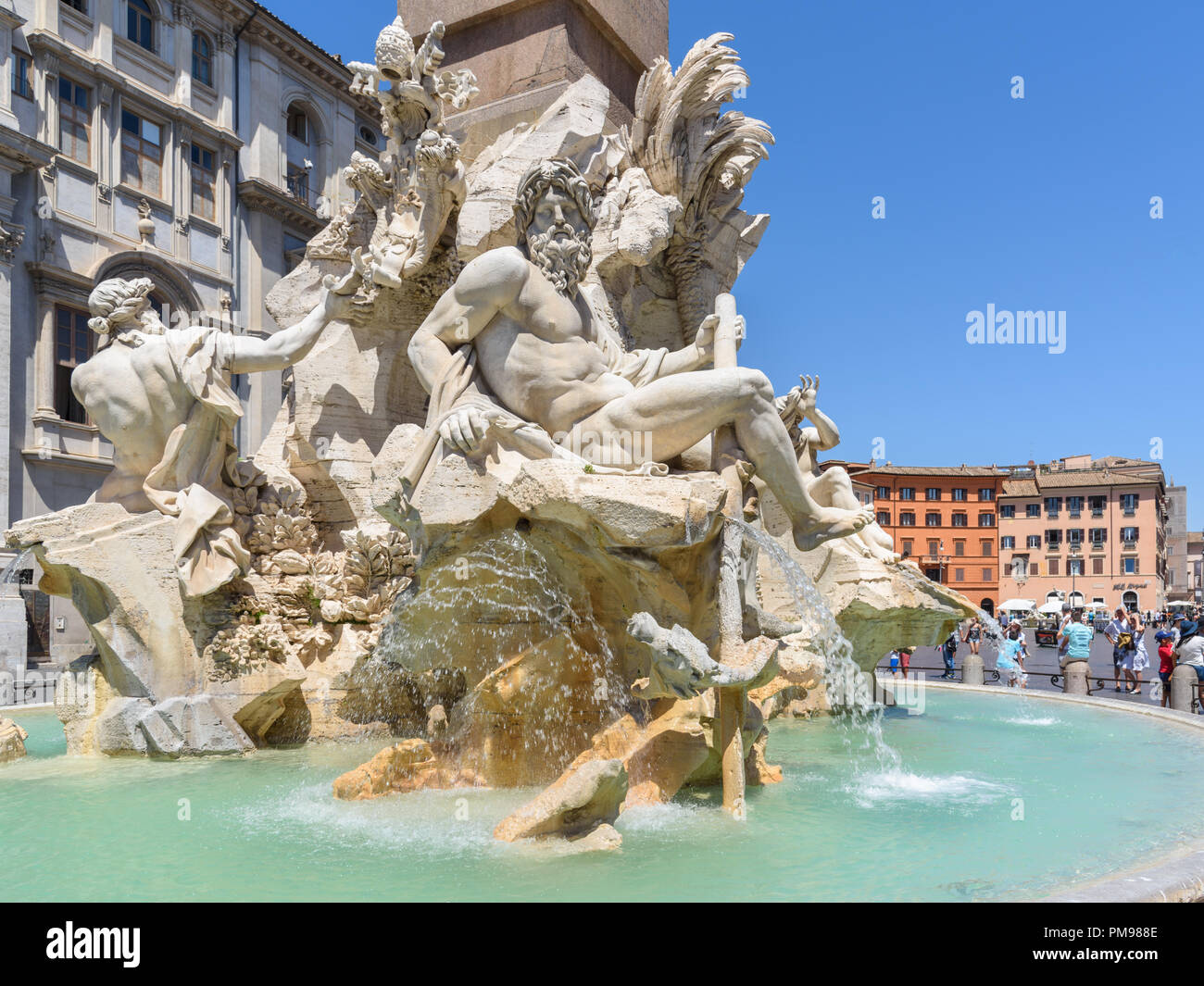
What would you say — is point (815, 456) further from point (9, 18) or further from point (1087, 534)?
point (1087, 534)

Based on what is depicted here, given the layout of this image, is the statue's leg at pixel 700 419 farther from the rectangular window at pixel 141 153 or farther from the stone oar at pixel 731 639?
the rectangular window at pixel 141 153

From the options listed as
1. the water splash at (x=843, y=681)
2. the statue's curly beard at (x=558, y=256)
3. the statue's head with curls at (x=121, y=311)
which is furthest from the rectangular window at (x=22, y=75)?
the water splash at (x=843, y=681)

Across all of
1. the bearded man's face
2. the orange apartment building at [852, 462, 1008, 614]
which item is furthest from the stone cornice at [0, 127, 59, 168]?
the orange apartment building at [852, 462, 1008, 614]

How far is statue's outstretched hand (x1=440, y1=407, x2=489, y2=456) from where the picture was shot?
4.80m

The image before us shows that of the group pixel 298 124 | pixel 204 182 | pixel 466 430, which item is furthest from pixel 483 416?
pixel 298 124

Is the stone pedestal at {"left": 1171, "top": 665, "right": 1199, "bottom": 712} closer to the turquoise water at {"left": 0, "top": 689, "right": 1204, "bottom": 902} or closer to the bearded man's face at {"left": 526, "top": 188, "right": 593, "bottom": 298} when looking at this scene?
the turquoise water at {"left": 0, "top": 689, "right": 1204, "bottom": 902}

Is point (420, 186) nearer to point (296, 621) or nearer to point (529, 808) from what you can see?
point (296, 621)

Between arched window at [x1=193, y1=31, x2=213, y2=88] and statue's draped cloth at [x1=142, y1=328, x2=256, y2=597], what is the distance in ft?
75.9

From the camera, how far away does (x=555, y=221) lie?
212 inches

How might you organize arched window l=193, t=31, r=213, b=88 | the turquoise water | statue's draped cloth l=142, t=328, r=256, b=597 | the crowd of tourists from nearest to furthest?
1. the turquoise water
2. statue's draped cloth l=142, t=328, r=256, b=597
3. the crowd of tourists
4. arched window l=193, t=31, r=213, b=88
